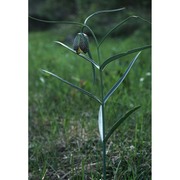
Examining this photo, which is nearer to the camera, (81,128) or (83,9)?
(81,128)

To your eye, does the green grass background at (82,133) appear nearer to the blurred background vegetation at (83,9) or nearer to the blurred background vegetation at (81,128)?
the blurred background vegetation at (81,128)

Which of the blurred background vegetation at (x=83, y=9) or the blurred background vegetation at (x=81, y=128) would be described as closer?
the blurred background vegetation at (x=81, y=128)

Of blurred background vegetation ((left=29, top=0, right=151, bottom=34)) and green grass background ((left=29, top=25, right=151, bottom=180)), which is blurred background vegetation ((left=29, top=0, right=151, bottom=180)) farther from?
blurred background vegetation ((left=29, top=0, right=151, bottom=34))

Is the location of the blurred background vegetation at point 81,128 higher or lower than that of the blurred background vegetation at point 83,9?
lower

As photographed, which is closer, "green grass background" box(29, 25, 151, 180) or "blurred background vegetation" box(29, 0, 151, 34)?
"green grass background" box(29, 25, 151, 180)

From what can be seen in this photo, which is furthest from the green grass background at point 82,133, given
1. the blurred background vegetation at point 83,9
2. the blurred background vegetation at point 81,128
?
the blurred background vegetation at point 83,9

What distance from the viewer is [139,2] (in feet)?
14.0

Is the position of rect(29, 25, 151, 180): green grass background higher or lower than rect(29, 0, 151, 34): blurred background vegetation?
lower

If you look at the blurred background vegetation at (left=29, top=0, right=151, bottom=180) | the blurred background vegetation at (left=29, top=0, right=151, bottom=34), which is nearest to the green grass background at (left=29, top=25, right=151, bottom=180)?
the blurred background vegetation at (left=29, top=0, right=151, bottom=180)

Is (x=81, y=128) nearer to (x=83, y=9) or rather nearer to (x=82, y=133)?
(x=82, y=133)

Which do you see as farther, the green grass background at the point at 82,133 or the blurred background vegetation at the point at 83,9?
the blurred background vegetation at the point at 83,9

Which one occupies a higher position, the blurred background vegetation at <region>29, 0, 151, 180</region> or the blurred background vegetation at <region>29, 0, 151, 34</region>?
the blurred background vegetation at <region>29, 0, 151, 34</region>

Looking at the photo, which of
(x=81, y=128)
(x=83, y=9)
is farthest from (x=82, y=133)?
(x=83, y=9)
